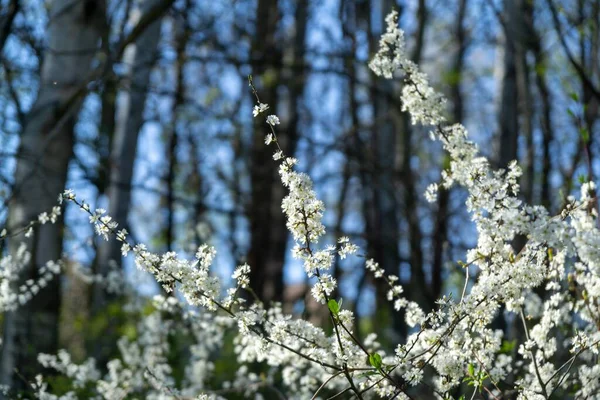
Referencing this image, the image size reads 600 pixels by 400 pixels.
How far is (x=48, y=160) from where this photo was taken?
4.79 metres

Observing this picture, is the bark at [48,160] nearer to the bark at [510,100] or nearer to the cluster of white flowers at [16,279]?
the cluster of white flowers at [16,279]

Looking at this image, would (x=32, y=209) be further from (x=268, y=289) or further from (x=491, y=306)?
(x=268, y=289)

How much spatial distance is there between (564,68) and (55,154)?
25.5 feet

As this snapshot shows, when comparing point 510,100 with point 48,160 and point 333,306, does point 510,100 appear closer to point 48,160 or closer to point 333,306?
point 48,160

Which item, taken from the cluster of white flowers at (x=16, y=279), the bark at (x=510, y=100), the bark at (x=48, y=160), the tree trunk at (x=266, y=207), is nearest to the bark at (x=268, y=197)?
the tree trunk at (x=266, y=207)

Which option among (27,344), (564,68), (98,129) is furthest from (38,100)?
(564,68)

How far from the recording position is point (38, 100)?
4.82 meters

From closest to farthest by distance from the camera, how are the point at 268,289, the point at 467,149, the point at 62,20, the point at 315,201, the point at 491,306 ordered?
the point at 315,201
the point at 491,306
the point at 467,149
the point at 62,20
the point at 268,289

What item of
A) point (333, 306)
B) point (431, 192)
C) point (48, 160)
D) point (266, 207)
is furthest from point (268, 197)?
point (333, 306)

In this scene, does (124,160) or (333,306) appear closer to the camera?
(333,306)

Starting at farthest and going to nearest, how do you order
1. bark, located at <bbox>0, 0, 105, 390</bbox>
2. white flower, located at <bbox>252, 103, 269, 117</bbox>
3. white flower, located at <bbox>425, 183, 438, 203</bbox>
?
bark, located at <bbox>0, 0, 105, 390</bbox>
white flower, located at <bbox>425, 183, 438, 203</bbox>
white flower, located at <bbox>252, 103, 269, 117</bbox>

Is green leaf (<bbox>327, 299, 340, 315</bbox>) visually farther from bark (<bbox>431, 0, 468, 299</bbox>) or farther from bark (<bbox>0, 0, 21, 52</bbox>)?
bark (<bbox>0, 0, 21, 52</bbox>)

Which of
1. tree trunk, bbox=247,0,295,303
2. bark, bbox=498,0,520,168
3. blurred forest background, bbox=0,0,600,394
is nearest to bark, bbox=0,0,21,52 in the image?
blurred forest background, bbox=0,0,600,394

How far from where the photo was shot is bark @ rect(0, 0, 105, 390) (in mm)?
4539
